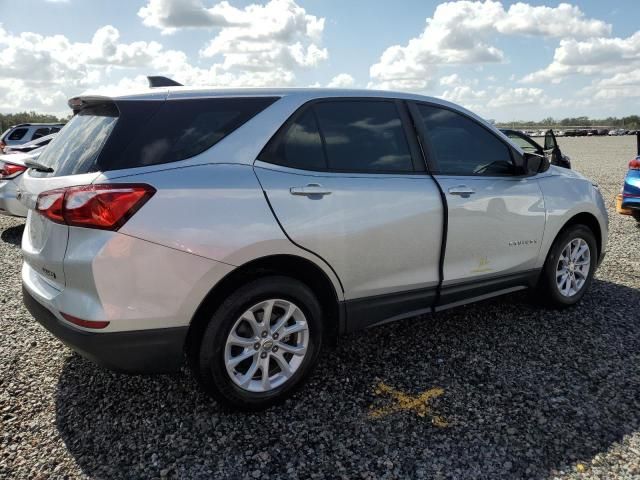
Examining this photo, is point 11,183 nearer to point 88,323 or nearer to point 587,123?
point 88,323

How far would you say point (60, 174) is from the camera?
103 inches

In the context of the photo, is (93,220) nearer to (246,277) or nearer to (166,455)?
(246,277)

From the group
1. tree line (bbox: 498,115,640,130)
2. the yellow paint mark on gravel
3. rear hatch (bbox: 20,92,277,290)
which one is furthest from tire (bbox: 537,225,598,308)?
tree line (bbox: 498,115,640,130)

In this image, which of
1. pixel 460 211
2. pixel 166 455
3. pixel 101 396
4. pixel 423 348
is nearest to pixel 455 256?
pixel 460 211

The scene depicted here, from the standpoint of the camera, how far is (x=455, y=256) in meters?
3.51

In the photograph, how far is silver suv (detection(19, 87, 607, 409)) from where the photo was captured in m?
2.40

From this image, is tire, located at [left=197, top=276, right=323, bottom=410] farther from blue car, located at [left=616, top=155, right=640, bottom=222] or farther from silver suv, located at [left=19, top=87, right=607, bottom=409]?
blue car, located at [left=616, top=155, right=640, bottom=222]

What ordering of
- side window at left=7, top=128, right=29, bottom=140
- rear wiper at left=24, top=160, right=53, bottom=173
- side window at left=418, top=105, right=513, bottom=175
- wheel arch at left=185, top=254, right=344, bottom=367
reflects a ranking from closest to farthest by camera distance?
wheel arch at left=185, top=254, right=344, bottom=367 < rear wiper at left=24, top=160, right=53, bottom=173 < side window at left=418, top=105, right=513, bottom=175 < side window at left=7, top=128, right=29, bottom=140

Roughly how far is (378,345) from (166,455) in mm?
1737

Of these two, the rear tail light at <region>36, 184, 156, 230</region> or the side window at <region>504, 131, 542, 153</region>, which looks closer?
the rear tail light at <region>36, 184, 156, 230</region>

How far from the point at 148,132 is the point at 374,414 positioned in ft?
6.30

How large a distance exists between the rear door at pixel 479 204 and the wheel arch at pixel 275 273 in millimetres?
890

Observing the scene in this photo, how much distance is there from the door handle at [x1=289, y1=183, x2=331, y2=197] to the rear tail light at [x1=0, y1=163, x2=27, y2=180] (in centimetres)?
585

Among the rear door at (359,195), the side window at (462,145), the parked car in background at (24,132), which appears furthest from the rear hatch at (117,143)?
the parked car in background at (24,132)
